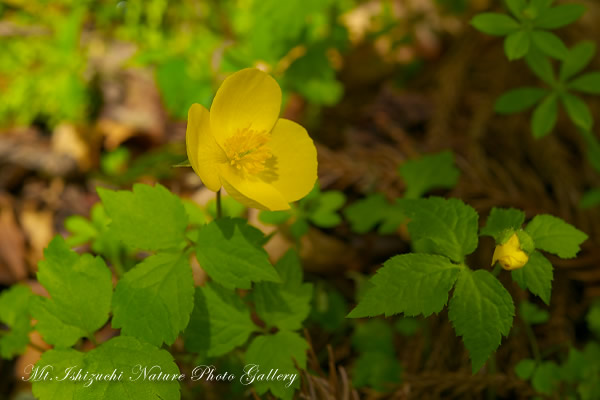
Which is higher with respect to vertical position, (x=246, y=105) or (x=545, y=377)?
(x=246, y=105)

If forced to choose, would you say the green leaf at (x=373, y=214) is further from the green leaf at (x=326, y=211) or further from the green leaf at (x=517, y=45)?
the green leaf at (x=517, y=45)

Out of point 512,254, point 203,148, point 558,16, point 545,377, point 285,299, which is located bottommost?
point 545,377

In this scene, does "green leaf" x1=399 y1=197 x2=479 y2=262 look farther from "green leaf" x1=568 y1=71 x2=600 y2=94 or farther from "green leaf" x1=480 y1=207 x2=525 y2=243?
"green leaf" x1=568 y1=71 x2=600 y2=94

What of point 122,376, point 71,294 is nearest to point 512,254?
point 122,376

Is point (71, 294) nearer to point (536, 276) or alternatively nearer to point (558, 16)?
point (536, 276)

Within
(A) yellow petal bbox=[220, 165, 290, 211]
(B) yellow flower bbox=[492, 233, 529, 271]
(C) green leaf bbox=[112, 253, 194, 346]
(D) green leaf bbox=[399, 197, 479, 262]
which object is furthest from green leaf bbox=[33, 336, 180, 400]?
(B) yellow flower bbox=[492, 233, 529, 271]

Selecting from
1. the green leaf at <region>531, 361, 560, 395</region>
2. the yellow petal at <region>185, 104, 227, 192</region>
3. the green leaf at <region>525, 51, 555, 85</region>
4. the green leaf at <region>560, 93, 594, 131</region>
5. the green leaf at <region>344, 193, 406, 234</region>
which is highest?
the yellow petal at <region>185, 104, 227, 192</region>

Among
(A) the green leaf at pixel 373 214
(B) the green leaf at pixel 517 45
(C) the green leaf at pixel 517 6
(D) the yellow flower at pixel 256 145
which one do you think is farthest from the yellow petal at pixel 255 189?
(C) the green leaf at pixel 517 6
